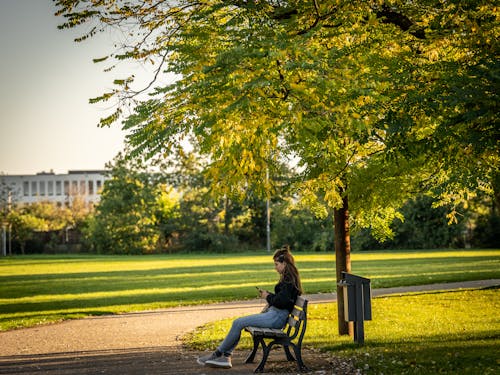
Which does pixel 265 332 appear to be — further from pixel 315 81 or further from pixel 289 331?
pixel 315 81

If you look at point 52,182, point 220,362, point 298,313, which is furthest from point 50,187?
point 298,313

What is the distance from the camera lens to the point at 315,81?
8477mm

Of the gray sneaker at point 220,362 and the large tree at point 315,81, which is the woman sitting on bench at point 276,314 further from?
the large tree at point 315,81

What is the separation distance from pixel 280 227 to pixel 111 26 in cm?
5275

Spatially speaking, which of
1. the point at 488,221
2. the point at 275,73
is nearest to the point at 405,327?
the point at 275,73

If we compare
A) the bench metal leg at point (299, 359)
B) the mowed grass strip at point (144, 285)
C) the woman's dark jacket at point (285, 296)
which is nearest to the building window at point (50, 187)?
the mowed grass strip at point (144, 285)

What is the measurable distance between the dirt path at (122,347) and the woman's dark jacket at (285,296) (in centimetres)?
90

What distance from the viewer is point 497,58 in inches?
337

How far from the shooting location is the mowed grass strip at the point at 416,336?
980 cm

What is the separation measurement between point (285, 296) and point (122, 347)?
444cm

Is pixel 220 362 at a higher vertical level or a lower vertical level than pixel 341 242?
lower

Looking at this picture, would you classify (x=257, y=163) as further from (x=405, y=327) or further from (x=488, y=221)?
(x=488, y=221)

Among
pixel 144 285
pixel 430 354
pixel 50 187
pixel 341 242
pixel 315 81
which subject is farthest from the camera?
pixel 50 187

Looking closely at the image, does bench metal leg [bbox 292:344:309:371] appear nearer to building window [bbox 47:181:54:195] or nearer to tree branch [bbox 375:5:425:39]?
tree branch [bbox 375:5:425:39]
